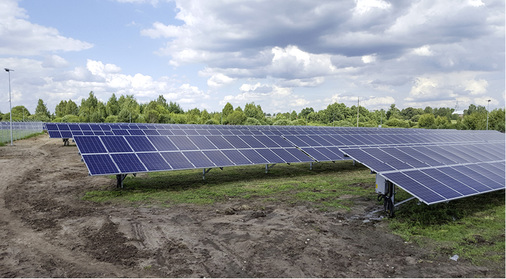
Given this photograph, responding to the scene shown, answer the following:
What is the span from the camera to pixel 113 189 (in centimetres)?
1695

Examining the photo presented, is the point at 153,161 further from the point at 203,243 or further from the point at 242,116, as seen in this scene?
the point at 242,116

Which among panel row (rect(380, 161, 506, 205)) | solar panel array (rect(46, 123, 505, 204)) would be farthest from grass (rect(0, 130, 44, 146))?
panel row (rect(380, 161, 506, 205))

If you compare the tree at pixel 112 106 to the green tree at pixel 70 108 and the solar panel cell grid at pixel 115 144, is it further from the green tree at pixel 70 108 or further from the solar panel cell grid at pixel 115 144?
the solar panel cell grid at pixel 115 144

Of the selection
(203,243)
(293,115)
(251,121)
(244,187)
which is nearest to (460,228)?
(203,243)

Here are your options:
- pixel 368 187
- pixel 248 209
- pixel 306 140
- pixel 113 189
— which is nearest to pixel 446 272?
pixel 248 209

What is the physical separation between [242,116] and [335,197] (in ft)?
224

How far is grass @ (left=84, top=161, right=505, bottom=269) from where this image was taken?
9.97 m

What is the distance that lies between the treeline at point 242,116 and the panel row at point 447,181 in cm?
6536

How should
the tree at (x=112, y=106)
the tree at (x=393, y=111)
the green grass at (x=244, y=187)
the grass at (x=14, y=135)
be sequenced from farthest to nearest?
1. the tree at (x=393, y=111)
2. the tree at (x=112, y=106)
3. the grass at (x=14, y=135)
4. the green grass at (x=244, y=187)

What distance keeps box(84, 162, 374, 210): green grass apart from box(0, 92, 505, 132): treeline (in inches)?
2232

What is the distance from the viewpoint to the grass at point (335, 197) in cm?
997

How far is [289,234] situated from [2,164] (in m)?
26.1

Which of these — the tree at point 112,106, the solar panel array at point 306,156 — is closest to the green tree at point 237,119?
the tree at point 112,106

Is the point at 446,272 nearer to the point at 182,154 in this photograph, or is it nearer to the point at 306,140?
the point at 182,154
